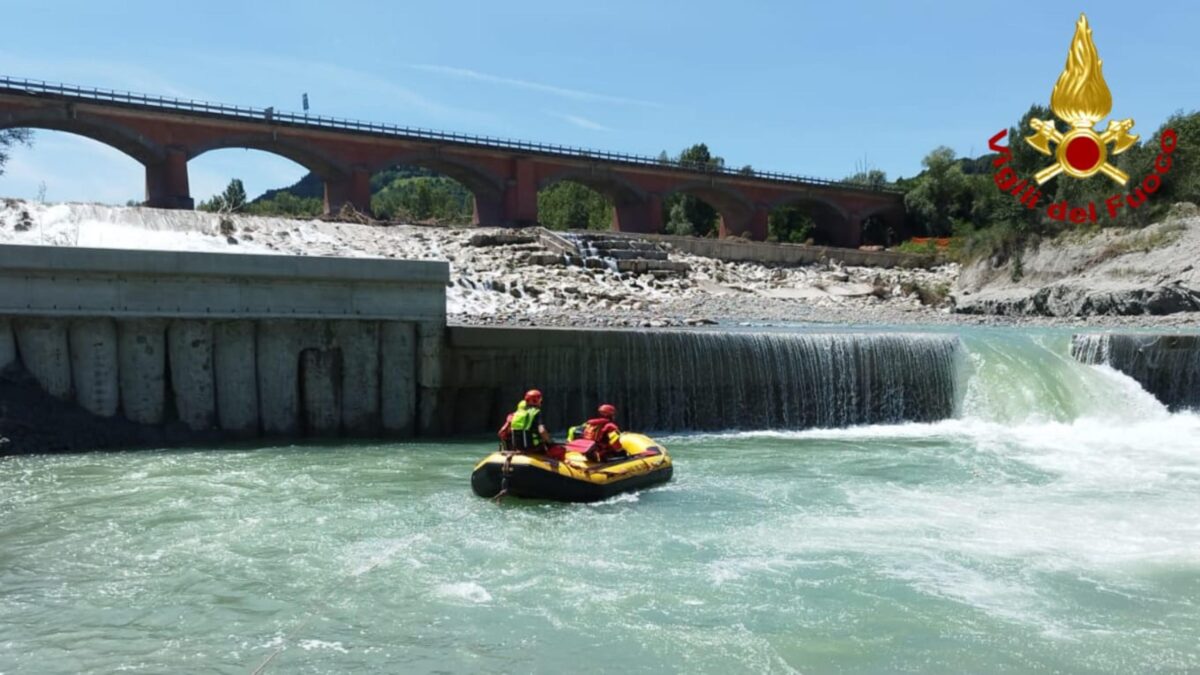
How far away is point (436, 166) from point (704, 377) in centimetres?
3103

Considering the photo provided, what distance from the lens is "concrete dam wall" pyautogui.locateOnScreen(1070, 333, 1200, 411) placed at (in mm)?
19797

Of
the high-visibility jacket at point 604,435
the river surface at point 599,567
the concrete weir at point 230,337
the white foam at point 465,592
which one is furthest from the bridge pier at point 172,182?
the white foam at point 465,592

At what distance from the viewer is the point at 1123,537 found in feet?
33.7

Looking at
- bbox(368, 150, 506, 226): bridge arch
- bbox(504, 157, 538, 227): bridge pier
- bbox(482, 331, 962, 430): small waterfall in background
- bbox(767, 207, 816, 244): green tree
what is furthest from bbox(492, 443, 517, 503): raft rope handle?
bbox(767, 207, 816, 244): green tree

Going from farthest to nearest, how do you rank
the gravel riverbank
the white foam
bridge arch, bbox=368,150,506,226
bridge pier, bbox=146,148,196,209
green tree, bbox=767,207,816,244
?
green tree, bbox=767,207,816,244
bridge arch, bbox=368,150,506,226
bridge pier, bbox=146,148,196,209
the gravel riverbank
the white foam

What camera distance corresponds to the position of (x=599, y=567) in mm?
9266

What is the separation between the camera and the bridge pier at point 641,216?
53844 millimetres

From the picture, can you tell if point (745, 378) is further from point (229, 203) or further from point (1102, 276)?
point (229, 203)

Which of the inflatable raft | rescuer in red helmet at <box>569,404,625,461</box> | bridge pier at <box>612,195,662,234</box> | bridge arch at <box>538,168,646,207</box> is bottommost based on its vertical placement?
the inflatable raft

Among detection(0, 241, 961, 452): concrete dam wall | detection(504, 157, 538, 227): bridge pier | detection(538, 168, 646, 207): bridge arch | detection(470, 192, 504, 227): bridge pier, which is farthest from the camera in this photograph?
detection(538, 168, 646, 207): bridge arch

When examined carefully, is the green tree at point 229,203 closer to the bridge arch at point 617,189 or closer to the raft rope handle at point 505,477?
the bridge arch at point 617,189

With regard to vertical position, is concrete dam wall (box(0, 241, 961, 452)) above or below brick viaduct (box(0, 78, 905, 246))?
below

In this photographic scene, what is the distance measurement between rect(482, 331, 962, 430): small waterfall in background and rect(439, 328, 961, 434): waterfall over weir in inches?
0.7

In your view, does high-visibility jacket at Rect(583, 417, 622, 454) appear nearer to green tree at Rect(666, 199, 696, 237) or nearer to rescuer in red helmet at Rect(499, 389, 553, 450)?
rescuer in red helmet at Rect(499, 389, 553, 450)
